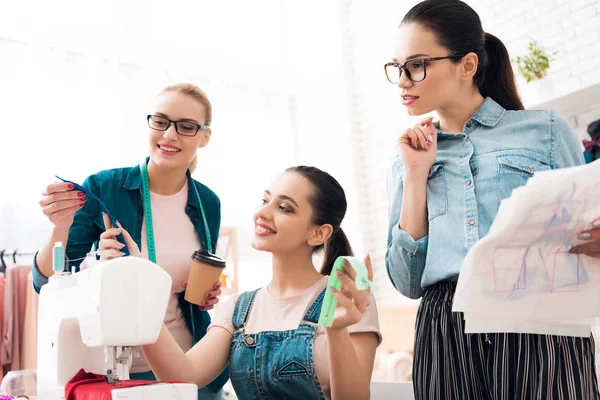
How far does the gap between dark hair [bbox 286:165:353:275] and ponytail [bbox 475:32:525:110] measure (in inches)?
21.6

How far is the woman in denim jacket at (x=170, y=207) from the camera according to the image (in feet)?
6.47

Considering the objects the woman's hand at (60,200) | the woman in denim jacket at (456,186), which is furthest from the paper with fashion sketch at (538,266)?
the woman's hand at (60,200)

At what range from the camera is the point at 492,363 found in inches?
51.1

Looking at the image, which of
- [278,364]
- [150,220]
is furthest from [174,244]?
[278,364]

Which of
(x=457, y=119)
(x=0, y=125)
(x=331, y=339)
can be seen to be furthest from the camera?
(x=0, y=125)

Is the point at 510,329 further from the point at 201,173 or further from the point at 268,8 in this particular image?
the point at 268,8

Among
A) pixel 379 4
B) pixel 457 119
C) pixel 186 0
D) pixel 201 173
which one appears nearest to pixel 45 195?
pixel 457 119

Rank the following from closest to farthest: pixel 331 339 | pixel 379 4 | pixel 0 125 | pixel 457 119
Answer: pixel 331 339 → pixel 457 119 → pixel 0 125 → pixel 379 4

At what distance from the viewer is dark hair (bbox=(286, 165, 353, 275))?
1928 millimetres

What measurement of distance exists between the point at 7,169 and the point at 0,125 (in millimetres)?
291

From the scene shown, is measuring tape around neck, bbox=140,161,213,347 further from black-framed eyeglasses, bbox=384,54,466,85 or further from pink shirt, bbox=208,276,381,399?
black-framed eyeglasses, bbox=384,54,466,85

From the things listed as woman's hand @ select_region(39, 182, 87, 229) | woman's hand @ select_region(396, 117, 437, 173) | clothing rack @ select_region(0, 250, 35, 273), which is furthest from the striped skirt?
clothing rack @ select_region(0, 250, 35, 273)

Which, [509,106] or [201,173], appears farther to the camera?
[201,173]

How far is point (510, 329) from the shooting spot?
1.17 m
